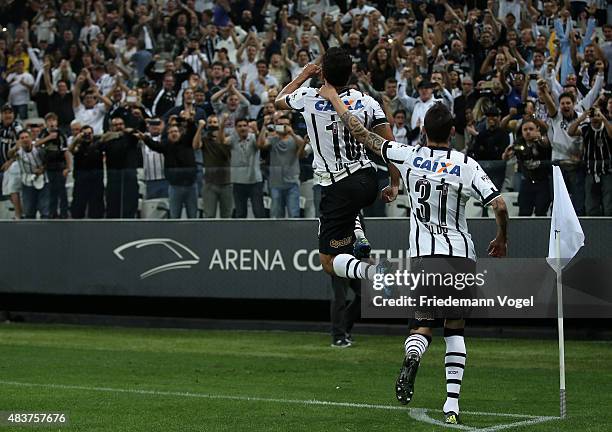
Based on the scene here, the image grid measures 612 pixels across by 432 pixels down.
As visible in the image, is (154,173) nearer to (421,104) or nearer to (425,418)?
(421,104)

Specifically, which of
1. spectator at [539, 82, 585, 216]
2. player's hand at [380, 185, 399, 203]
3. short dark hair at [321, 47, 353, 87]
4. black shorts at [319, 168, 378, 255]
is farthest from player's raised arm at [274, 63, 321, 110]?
spectator at [539, 82, 585, 216]

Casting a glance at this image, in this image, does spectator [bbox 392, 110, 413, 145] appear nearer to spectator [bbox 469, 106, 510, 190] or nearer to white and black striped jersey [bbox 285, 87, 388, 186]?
spectator [bbox 469, 106, 510, 190]

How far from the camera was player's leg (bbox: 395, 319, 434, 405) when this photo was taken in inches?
344

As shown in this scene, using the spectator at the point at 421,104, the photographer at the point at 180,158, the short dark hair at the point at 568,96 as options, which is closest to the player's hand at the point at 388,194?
the short dark hair at the point at 568,96

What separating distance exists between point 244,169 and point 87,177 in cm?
317

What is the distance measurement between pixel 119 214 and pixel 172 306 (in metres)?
2.27

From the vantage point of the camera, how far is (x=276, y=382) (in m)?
12.4

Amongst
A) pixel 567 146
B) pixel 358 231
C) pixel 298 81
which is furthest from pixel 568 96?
pixel 298 81

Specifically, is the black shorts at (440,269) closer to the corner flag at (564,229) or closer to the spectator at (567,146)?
the corner flag at (564,229)

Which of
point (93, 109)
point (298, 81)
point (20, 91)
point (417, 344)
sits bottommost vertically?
point (417, 344)

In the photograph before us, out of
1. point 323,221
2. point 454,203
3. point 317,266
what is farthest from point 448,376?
point 317,266

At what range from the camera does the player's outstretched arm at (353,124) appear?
9469 millimetres

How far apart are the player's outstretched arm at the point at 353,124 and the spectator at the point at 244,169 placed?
8671mm

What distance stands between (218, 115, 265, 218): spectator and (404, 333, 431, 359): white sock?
9945mm
